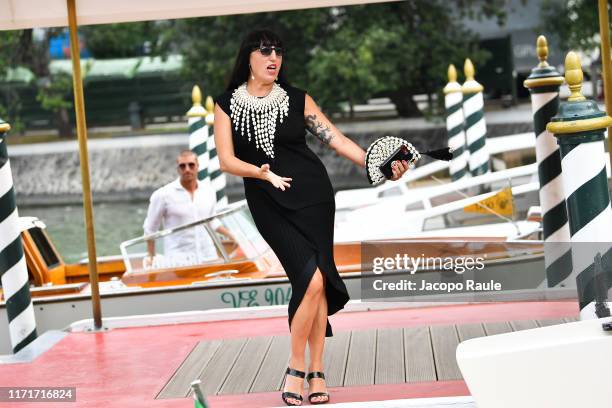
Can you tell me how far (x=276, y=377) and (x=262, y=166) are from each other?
1244 mm

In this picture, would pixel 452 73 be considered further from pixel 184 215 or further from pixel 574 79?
pixel 574 79

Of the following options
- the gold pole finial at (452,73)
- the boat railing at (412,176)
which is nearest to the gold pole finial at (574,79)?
the boat railing at (412,176)

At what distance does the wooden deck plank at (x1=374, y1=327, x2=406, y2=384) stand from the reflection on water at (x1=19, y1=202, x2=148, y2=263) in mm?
14747

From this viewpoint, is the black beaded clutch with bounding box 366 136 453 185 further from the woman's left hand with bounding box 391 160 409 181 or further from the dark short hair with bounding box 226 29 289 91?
the dark short hair with bounding box 226 29 289 91

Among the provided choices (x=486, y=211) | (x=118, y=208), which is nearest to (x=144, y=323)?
(x=486, y=211)

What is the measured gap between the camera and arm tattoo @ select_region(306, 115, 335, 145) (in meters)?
5.27

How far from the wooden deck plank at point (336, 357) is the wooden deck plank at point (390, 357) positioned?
16 centimetres

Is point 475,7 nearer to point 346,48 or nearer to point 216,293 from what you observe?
point 346,48

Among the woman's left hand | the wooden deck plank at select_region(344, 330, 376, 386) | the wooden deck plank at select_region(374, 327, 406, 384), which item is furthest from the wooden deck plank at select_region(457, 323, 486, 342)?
the woman's left hand

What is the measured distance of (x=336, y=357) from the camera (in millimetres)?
5973

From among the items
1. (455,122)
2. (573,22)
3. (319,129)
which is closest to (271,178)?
(319,129)

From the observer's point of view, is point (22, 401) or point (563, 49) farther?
point (563, 49)

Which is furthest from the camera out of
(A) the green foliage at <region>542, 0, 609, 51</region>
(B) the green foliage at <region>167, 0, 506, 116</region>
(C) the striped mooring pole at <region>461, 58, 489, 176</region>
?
(A) the green foliage at <region>542, 0, 609, 51</region>

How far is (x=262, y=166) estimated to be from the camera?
192 inches
